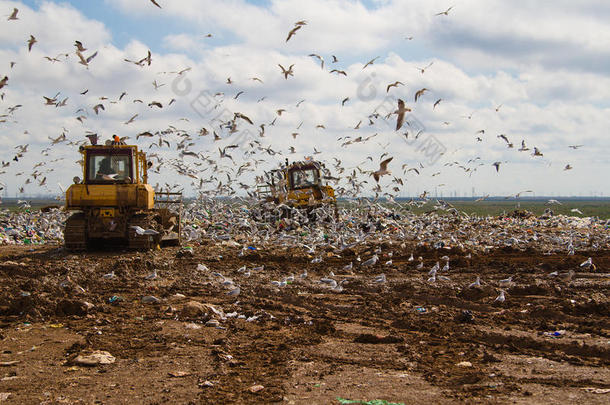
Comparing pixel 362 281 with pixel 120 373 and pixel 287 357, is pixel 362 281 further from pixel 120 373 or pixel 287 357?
pixel 120 373

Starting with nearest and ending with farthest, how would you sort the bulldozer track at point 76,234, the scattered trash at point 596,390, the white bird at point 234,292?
the scattered trash at point 596,390, the white bird at point 234,292, the bulldozer track at point 76,234

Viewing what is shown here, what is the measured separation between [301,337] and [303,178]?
47.3ft

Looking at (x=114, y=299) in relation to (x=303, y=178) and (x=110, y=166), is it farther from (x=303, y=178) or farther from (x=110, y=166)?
(x=303, y=178)

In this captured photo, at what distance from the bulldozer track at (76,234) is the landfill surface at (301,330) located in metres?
0.19

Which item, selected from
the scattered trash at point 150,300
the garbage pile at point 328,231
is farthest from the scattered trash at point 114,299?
the garbage pile at point 328,231

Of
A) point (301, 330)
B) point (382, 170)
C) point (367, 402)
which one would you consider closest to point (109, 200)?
point (382, 170)

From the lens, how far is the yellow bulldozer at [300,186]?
1922 cm

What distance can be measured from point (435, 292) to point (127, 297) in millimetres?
4137

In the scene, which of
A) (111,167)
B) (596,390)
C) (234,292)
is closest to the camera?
(596,390)

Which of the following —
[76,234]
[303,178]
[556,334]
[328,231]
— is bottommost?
[556,334]

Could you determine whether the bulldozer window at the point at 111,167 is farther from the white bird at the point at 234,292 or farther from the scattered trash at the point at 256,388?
the scattered trash at the point at 256,388

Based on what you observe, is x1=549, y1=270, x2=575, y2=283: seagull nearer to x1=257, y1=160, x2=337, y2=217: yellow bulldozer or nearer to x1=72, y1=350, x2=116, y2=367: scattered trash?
x1=72, y1=350, x2=116, y2=367: scattered trash

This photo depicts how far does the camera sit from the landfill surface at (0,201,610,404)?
4.07 metres

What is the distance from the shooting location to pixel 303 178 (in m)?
19.8
